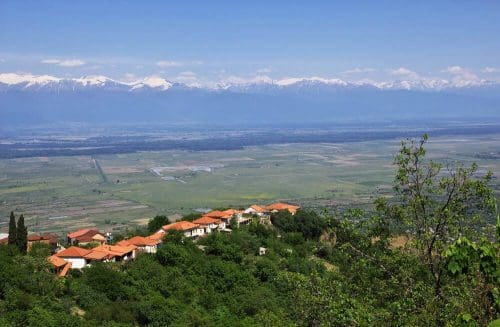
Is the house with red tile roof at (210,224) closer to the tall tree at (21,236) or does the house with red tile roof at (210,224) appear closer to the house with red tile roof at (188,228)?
the house with red tile roof at (188,228)

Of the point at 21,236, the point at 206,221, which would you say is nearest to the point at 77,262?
the point at 21,236

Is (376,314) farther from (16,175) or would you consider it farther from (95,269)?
(16,175)

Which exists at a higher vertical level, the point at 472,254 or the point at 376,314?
the point at 472,254

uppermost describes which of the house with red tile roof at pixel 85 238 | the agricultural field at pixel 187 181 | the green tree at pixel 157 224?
the green tree at pixel 157 224

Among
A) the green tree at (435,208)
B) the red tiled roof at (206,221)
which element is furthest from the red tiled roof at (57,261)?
the green tree at (435,208)

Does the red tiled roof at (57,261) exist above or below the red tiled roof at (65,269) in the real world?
above

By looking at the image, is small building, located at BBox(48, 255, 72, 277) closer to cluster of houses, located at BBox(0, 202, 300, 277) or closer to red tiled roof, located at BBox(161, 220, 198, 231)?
cluster of houses, located at BBox(0, 202, 300, 277)

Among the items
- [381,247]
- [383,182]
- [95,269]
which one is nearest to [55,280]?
[95,269]
